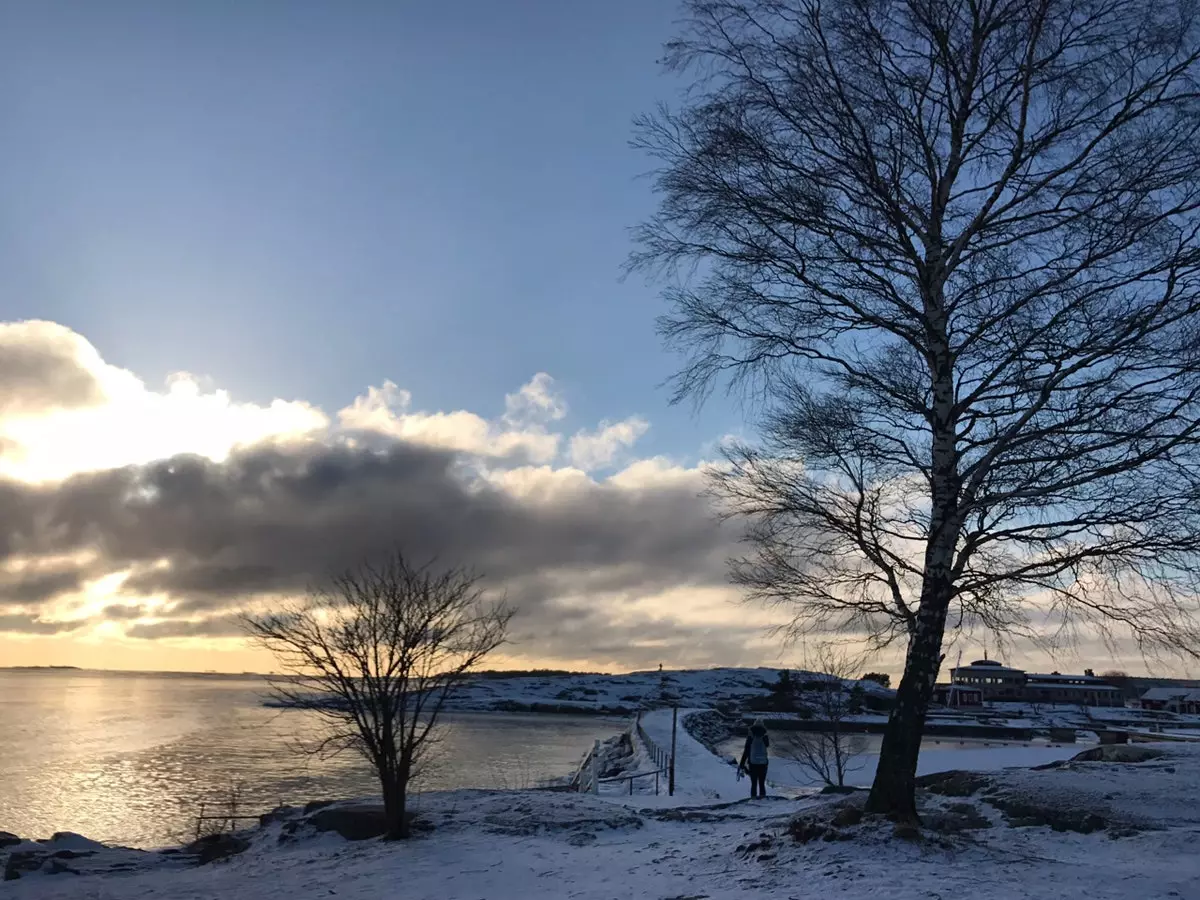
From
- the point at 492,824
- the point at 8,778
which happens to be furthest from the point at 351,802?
the point at 8,778

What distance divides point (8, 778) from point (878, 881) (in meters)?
A: 42.1

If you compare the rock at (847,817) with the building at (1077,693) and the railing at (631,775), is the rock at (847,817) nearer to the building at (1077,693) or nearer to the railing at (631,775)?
the railing at (631,775)

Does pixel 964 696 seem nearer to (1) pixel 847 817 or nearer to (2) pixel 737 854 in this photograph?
(1) pixel 847 817

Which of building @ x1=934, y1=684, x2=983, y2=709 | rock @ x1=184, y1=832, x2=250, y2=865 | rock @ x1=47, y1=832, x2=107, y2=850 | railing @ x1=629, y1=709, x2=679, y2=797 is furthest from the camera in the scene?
building @ x1=934, y1=684, x2=983, y2=709

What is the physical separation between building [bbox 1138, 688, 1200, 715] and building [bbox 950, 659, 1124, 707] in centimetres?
1583

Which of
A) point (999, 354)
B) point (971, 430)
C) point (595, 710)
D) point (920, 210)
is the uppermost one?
point (920, 210)

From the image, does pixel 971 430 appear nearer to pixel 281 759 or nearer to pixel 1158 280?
pixel 1158 280

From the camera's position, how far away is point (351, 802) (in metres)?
14.8

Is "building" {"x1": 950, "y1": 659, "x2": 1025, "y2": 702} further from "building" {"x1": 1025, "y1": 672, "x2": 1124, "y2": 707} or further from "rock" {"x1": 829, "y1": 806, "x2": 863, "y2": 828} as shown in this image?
"rock" {"x1": 829, "y1": 806, "x2": 863, "y2": 828}

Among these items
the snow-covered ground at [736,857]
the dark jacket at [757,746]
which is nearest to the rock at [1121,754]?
the snow-covered ground at [736,857]

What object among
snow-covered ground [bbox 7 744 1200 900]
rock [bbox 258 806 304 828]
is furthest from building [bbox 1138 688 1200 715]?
rock [bbox 258 806 304 828]

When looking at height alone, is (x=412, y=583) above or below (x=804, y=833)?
above

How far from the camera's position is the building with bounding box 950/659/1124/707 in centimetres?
14662

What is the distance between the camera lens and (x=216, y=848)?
1374 centimetres
